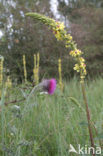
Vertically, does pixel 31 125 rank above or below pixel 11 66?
below

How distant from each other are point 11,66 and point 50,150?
Answer: 40.4 inches

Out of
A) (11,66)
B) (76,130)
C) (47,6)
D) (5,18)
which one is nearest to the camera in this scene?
(76,130)

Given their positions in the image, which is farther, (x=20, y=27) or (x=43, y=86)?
(x=20, y=27)

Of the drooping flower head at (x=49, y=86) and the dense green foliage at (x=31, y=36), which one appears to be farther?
the dense green foliage at (x=31, y=36)

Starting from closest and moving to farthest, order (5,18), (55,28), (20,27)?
(55,28), (5,18), (20,27)

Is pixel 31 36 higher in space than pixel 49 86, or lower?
higher

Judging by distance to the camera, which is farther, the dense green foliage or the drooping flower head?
the dense green foliage

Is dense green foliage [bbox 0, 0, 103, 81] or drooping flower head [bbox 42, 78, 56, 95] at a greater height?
dense green foliage [bbox 0, 0, 103, 81]

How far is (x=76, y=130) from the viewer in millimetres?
1069

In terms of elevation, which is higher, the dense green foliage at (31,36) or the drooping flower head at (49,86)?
the dense green foliage at (31,36)

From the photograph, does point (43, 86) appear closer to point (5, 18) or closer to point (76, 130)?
point (76, 130)

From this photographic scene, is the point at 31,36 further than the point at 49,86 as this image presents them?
Yes

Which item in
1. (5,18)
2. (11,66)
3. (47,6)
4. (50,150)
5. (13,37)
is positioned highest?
(47,6)

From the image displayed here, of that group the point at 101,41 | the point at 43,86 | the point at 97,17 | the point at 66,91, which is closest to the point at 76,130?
the point at 43,86
